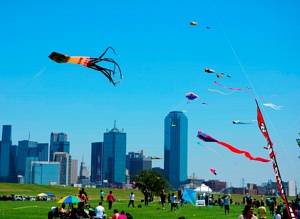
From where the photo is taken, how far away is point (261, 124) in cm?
1219

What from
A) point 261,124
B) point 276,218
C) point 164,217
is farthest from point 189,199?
point 261,124

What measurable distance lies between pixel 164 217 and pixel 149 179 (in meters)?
53.0

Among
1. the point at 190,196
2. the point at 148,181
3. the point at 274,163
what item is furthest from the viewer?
the point at 148,181

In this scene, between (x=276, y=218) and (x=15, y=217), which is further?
(x=15, y=217)

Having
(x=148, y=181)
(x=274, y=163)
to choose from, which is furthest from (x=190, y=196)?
(x=148, y=181)

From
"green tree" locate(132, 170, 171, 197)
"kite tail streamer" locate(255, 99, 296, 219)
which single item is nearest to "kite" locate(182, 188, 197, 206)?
"kite tail streamer" locate(255, 99, 296, 219)

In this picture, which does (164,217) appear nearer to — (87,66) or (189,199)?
(189,199)

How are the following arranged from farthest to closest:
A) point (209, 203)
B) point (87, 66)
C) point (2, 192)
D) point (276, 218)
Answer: point (2, 192) < point (209, 203) < point (276, 218) < point (87, 66)

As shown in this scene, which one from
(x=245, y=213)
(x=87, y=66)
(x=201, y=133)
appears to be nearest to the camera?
(x=245, y=213)

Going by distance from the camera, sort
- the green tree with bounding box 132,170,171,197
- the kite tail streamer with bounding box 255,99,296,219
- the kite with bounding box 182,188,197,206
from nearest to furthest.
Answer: the kite tail streamer with bounding box 255,99,296,219 < the kite with bounding box 182,188,197,206 < the green tree with bounding box 132,170,171,197

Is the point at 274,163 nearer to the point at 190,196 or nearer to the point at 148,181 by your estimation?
the point at 190,196

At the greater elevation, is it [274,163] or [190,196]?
[274,163]

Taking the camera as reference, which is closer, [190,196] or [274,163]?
[274,163]

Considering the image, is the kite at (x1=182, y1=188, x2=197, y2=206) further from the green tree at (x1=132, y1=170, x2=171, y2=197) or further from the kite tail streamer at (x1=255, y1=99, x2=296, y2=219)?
the green tree at (x1=132, y1=170, x2=171, y2=197)
